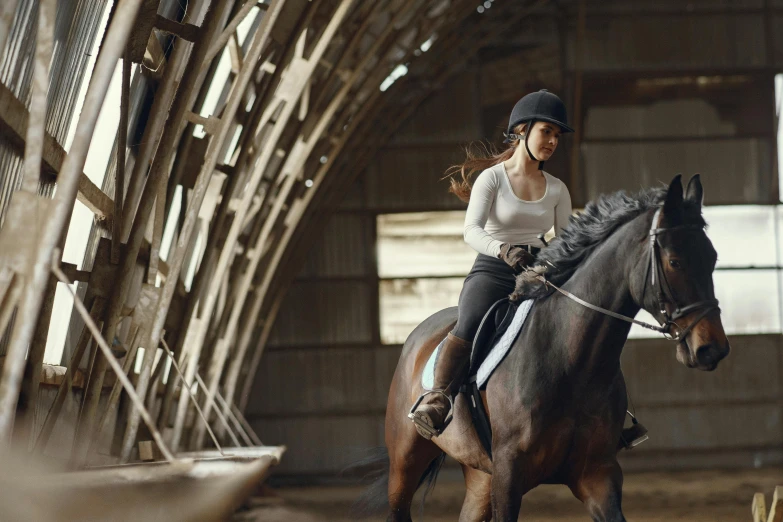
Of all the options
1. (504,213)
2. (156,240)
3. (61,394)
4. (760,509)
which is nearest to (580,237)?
(504,213)

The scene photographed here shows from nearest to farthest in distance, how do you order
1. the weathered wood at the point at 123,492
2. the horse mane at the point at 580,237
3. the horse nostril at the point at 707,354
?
the weathered wood at the point at 123,492, the horse nostril at the point at 707,354, the horse mane at the point at 580,237

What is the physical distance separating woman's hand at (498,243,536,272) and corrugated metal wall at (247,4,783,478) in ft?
40.4

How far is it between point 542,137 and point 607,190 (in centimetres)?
1297

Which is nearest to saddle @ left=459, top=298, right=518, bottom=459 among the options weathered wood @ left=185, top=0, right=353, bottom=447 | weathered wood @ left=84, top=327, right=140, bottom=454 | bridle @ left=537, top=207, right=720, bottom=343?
bridle @ left=537, top=207, right=720, bottom=343

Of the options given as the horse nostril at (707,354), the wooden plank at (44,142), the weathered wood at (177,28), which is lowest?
the horse nostril at (707,354)

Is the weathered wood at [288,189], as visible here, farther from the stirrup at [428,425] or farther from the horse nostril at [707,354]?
the horse nostril at [707,354]

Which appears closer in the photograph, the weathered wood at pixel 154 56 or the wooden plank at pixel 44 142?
the wooden plank at pixel 44 142

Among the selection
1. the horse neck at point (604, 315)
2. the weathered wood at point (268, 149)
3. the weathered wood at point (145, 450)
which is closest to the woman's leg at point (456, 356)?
the horse neck at point (604, 315)

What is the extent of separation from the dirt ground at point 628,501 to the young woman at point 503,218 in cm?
622

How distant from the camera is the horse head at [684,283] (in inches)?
162

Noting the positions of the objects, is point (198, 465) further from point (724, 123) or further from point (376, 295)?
point (724, 123)

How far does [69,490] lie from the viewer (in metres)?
3.08

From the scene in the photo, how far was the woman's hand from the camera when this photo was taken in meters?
4.75

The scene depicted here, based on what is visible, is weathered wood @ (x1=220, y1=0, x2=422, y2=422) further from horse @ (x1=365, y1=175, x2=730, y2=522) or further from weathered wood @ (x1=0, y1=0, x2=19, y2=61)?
weathered wood @ (x1=0, y1=0, x2=19, y2=61)
